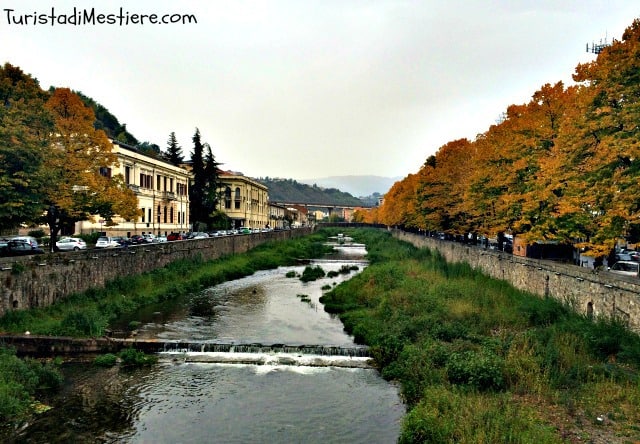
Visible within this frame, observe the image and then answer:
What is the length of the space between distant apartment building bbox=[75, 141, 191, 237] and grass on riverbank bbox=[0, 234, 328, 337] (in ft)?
39.1

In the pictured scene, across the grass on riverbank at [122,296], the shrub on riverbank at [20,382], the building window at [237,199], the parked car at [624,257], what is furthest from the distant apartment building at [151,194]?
the parked car at [624,257]

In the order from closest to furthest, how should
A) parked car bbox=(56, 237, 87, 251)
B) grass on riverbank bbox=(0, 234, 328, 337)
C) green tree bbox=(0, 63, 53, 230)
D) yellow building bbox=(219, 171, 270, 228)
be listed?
grass on riverbank bbox=(0, 234, 328, 337)
green tree bbox=(0, 63, 53, 230)
parked car bbox=(56, 237, 87, 251)
yellow building bbox=(219, 171, 270, 228)

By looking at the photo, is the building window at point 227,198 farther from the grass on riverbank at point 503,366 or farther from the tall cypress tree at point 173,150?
the grass on riverbank at point 503,366

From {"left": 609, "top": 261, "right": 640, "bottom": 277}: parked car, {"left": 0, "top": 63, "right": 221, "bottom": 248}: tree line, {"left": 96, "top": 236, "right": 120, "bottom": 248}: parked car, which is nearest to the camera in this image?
{"left": 0, "top": 63, "right": 221, "bottom": 248}: tree line

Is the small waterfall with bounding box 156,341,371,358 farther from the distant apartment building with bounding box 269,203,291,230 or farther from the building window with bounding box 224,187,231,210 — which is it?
the distant apartment building with bounding box 269,203,291,230

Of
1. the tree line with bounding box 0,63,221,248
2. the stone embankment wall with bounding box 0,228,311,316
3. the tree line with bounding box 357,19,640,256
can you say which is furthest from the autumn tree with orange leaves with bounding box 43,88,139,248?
the tree line with bounding box 357,19,640,256

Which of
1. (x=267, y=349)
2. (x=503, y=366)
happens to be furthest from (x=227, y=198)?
(x=503, y=366)

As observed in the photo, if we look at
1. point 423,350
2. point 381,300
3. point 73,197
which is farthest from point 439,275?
point 73,197

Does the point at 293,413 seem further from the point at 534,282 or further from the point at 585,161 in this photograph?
the point at 585,161

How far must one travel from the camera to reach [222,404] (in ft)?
53.9

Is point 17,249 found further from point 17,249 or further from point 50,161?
point 50,161

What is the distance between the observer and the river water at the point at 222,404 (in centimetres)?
1420

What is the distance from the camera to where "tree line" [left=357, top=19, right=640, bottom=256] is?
2059 cm

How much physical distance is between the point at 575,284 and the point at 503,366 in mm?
7905
